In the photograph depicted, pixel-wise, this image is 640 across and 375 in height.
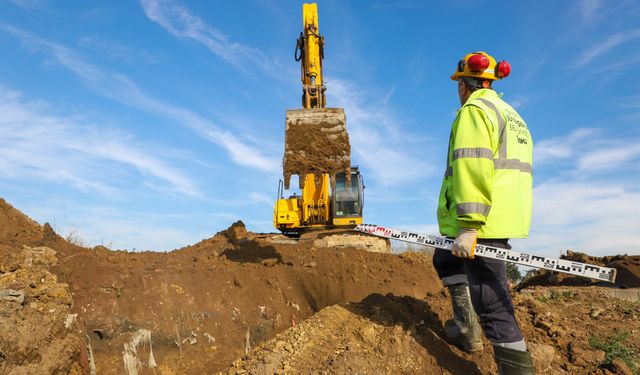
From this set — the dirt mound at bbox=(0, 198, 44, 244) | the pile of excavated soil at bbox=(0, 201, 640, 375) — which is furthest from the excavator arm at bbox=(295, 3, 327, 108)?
the dirt mound at bbox=(0, 198, 44, 244)

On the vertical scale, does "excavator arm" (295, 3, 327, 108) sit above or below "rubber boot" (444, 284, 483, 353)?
above

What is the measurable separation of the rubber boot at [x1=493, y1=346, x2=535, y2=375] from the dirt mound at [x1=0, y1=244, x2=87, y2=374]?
4317 mm

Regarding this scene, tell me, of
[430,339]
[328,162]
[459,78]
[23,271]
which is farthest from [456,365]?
[328,162]

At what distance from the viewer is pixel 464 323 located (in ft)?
13.1

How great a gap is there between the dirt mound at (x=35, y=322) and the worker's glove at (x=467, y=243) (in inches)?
166

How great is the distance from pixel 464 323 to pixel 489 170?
1504mm

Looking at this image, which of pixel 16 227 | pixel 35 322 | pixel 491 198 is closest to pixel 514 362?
pixel 491 198

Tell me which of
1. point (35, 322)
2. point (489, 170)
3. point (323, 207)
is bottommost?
point (35, 322)

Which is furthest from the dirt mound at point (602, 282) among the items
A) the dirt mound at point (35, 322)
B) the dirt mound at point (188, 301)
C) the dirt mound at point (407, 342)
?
the dirt mound at point (35, 322)

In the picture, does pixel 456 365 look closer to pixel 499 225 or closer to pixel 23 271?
pixel 499 225

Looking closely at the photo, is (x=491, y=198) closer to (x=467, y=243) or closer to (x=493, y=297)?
(x=467, y=243)

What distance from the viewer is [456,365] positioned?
3.86 m

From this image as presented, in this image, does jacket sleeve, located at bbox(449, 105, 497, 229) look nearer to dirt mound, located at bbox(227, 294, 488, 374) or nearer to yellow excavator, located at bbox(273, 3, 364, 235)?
dirt mound, located at bbox(227, 294, 488, 374)

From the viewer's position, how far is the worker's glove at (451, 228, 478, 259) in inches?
126
